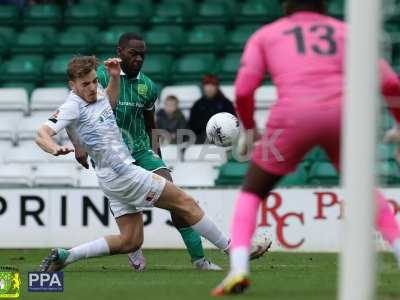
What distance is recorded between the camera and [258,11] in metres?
17.3

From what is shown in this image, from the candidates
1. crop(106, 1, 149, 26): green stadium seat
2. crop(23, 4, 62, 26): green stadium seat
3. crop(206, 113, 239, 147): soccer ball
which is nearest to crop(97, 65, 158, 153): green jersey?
crop(206, 113, 239, 147): soccer ball

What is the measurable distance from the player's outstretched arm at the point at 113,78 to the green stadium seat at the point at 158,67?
23.8 feet

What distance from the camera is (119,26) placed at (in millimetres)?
17734

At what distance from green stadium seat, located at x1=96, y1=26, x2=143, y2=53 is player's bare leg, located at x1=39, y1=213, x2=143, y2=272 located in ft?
26.1

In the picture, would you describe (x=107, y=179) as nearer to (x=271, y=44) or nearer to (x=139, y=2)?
(x=271, y=44)

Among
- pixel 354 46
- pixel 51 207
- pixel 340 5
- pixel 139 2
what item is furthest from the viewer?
pixel 139 2

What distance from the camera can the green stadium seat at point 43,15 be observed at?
1812 cm

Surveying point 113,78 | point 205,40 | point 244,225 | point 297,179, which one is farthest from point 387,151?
point 244,225

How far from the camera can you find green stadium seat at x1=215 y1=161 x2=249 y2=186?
555 inches

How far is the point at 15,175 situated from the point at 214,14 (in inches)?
170

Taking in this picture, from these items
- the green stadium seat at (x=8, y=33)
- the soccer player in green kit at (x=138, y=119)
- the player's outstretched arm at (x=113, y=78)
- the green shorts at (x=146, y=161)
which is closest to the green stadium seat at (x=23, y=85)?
the green stadium seat at (x=8, y=33)

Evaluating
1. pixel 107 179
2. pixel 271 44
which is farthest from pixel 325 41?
pixel 107 179

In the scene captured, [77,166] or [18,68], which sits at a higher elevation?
[18,68]

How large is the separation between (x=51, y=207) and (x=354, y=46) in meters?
8.84
